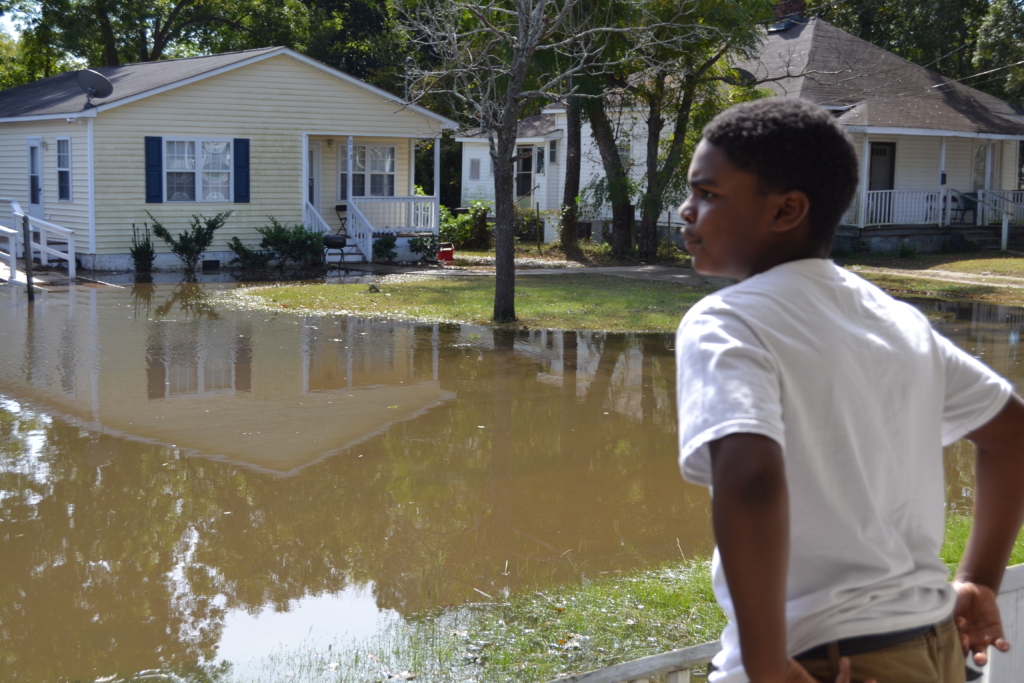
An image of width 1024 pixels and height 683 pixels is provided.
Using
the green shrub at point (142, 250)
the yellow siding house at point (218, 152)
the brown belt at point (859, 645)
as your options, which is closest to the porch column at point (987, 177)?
the yellow siding house at point (218, 152)

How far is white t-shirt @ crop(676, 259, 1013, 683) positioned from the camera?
1684mm

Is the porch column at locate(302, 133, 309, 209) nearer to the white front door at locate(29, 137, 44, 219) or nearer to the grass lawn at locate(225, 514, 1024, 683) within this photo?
the white front door at locate(29, 137, 44, 219)

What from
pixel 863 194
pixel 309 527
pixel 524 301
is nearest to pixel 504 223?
pixel 524 301

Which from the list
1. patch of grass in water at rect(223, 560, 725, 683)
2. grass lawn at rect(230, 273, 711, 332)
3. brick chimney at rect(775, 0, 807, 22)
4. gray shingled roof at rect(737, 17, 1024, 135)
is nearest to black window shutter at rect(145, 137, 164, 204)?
grass lawn at rect(230, 273, 711, 332)

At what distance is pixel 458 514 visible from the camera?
670 centimetres

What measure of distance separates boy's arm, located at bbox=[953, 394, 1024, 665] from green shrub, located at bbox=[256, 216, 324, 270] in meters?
21.4

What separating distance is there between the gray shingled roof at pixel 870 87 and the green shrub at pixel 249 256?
13050 millimetres

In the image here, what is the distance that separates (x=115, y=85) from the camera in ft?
78.7

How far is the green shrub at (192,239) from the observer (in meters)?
21.6

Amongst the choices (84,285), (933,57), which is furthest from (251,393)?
(933,57)

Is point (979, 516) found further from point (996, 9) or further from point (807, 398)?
point (996, 9)

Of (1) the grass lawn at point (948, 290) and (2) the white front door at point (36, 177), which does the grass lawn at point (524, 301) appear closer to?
(1) the grass lawn at point (948, 290)

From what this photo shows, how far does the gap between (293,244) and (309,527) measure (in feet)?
56.0

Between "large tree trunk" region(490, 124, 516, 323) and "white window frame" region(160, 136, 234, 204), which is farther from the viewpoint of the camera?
"white window frame" region(160, 136, 234, 204)
